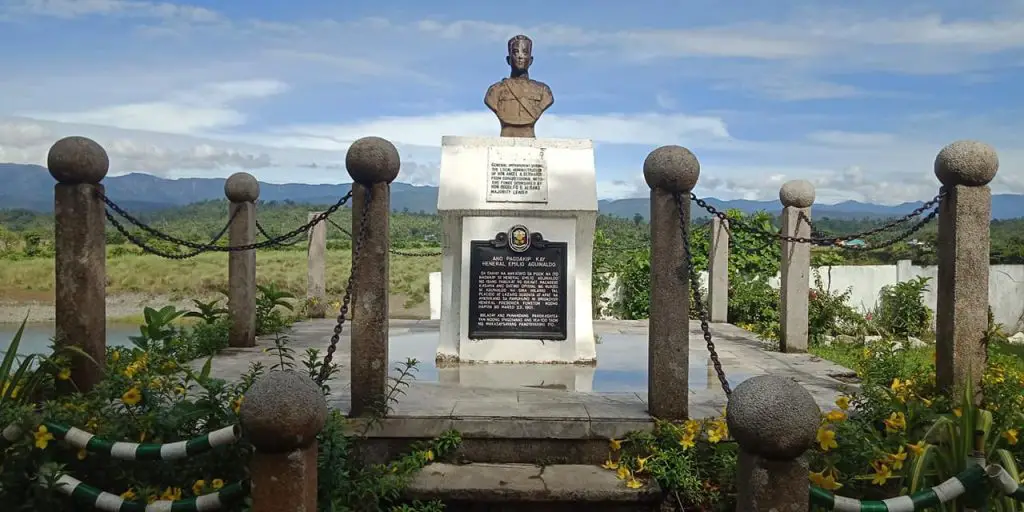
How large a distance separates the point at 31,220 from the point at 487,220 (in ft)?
206

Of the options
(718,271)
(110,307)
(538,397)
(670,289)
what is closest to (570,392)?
(538,397)

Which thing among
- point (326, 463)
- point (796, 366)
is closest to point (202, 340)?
point (326, 463)

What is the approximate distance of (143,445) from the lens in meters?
3.68

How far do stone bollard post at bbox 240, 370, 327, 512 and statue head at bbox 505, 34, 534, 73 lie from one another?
5.61m

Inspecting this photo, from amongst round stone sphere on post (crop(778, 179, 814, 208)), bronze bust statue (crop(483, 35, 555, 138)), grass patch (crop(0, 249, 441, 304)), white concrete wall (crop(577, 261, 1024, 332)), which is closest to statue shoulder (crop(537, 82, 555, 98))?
bronze bust statue (crop(483, 35, 555, 138))

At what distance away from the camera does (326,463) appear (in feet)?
13.0

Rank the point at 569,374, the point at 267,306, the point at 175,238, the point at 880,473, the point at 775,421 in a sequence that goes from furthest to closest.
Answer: the point at 267,306
the point at 569,374
the point at 175,238
the point at 880,473
the point at 775,421

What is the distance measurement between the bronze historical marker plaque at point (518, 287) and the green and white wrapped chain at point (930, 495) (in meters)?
4.17

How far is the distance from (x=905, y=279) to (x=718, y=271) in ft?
21.6

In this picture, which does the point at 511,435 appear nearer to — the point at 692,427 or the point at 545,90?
the point at 692,427

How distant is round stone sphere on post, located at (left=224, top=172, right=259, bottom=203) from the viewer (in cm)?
839

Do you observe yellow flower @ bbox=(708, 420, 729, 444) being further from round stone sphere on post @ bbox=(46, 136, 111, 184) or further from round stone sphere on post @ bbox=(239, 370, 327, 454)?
round stone sphere on post @ bbox=(46, 136, 111, 184)

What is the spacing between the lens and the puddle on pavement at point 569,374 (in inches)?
248

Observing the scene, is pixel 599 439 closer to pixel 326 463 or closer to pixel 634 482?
pixel 634 482
